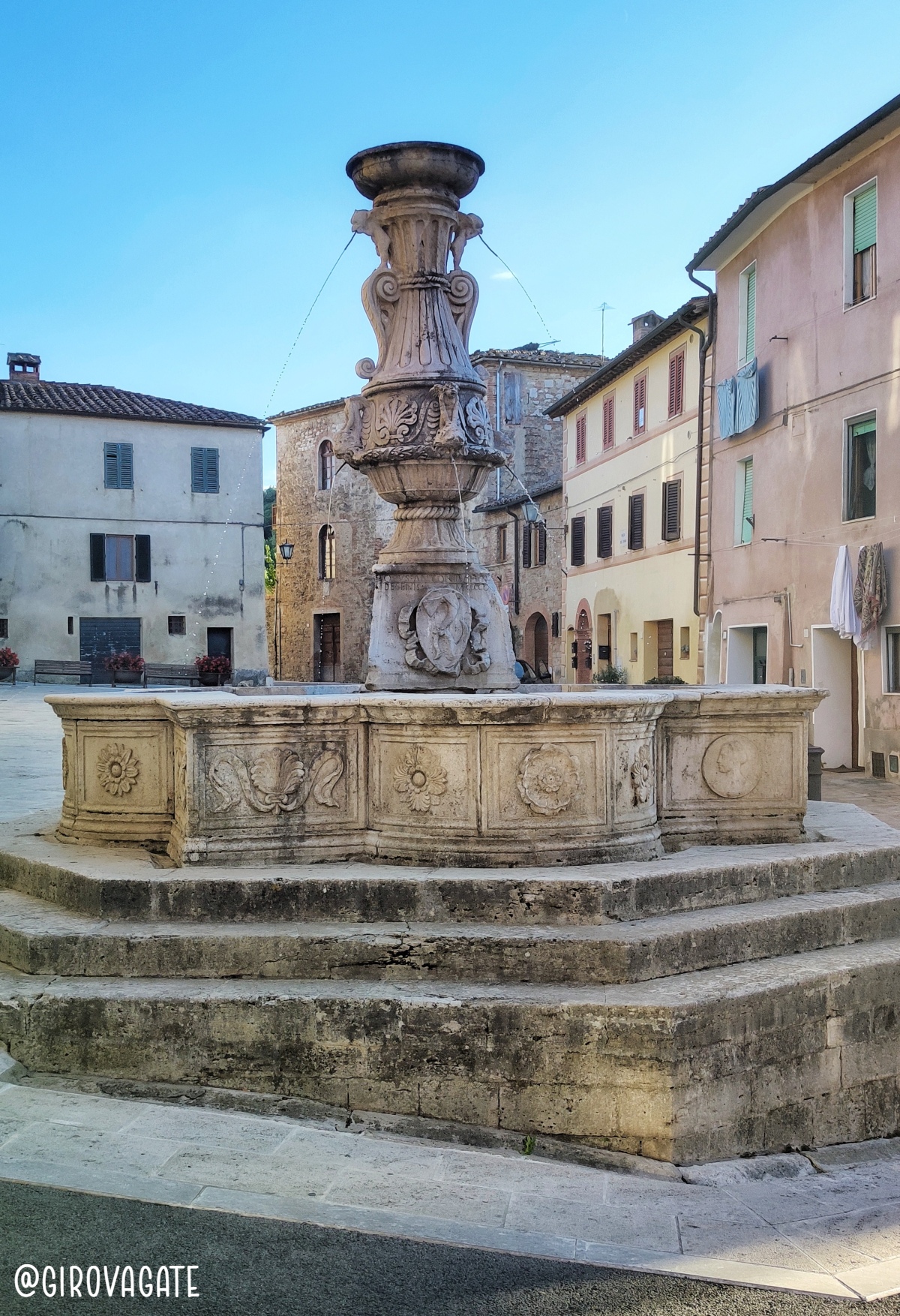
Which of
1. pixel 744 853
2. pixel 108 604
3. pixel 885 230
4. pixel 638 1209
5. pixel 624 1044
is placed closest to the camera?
pixel 638 1209

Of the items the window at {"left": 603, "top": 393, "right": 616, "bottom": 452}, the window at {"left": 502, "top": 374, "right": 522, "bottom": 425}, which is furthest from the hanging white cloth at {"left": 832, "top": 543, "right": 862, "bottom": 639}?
the window at {"left": 502, "top": 374, "right": 522, "bottom": 425}

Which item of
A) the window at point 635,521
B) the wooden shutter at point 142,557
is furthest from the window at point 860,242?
the wooden shutter at point 142,557

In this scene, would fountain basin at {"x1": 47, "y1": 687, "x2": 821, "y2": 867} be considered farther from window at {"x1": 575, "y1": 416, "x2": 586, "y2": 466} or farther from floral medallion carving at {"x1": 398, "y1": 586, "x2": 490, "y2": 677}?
window at {"x1": 575, "y1": 416, "x2": 586, "y2": 466}

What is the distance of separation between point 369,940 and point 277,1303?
192 cm

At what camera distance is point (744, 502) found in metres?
19.1

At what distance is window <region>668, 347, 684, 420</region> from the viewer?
75.0 feet

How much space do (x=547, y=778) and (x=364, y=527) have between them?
3835cm

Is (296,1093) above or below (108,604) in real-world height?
below

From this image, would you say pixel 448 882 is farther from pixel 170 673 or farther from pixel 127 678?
pixel 170 673

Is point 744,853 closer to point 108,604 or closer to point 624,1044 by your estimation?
point 624,1044

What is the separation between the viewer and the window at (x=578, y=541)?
30.8 m

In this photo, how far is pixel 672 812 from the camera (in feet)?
19.5

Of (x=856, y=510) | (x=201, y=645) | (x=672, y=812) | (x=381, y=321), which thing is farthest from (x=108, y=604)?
(x=672, y=812)

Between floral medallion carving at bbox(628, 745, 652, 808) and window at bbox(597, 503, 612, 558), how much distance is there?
75.0 feet
